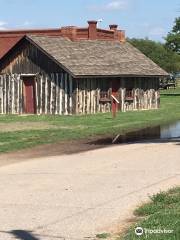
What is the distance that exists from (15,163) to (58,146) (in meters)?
4.28

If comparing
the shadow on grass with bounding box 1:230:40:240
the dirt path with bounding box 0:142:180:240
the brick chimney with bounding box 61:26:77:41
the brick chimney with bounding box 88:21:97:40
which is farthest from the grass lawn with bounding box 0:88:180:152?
the shadow on grass with bounding box 1:230:40:240

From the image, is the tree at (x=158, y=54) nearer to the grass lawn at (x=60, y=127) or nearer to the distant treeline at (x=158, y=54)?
the distant treeline at (x=158, y=54)

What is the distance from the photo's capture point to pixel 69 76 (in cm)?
3528

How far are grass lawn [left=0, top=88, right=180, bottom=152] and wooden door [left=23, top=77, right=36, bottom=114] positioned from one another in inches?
108

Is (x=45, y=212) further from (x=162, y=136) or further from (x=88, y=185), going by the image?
(x=162, y=136)

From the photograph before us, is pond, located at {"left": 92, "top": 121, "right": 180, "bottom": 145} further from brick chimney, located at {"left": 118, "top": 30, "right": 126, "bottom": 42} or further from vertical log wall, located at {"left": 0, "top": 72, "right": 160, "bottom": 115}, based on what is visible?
brick chimney, located at {"left": 118, "top": 30, "right": 126, "bottom": 42}

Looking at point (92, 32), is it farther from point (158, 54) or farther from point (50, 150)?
point (158, 54)

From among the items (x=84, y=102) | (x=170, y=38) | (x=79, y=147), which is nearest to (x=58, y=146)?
(x=79, y=147)

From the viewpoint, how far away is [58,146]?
20094 mm

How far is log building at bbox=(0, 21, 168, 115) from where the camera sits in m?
35.7

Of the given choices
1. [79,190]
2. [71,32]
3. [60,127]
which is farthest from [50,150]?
[71,32]

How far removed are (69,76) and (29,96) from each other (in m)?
3.26

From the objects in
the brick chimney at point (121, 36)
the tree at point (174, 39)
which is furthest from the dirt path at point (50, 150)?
the tree at point (174, 39)

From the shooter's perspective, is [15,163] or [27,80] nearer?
[15,163]
